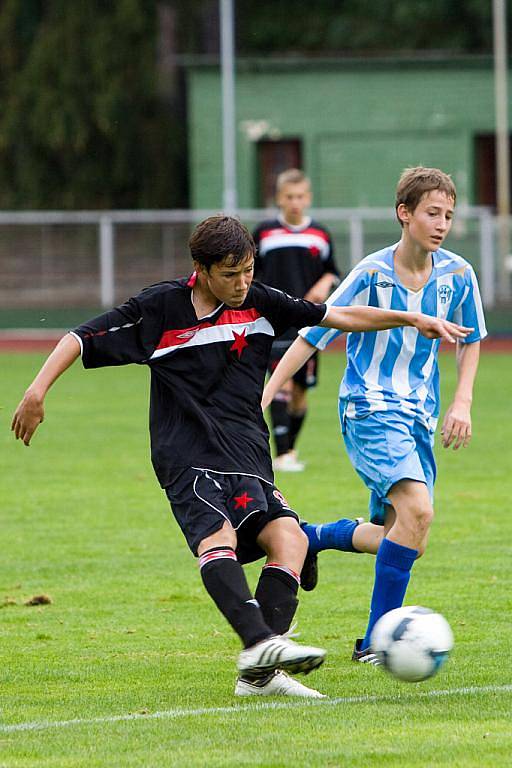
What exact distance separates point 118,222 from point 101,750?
23306mm

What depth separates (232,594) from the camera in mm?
4871

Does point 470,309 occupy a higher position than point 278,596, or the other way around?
point 470,309

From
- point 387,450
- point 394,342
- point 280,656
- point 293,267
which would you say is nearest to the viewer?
point 280,656

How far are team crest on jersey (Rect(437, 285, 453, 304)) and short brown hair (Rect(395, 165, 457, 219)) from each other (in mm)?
347

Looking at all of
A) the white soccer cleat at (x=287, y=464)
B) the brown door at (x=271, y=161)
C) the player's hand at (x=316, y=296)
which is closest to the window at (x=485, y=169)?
the brown door at (x=271, y=161)

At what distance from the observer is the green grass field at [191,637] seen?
4.38 m

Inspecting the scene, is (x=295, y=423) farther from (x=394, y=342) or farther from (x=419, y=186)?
(x=419, y=186)

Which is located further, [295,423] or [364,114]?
[364,114]

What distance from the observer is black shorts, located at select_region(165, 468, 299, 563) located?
4.99 meters

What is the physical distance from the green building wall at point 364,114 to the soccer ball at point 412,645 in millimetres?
27307

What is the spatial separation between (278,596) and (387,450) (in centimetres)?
73

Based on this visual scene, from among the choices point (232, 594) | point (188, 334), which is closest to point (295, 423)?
point (188, 334)

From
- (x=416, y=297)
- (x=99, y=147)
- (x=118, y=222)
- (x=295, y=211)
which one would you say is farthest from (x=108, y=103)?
(x=416, y=297)

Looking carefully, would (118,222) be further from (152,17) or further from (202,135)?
(152,17)
